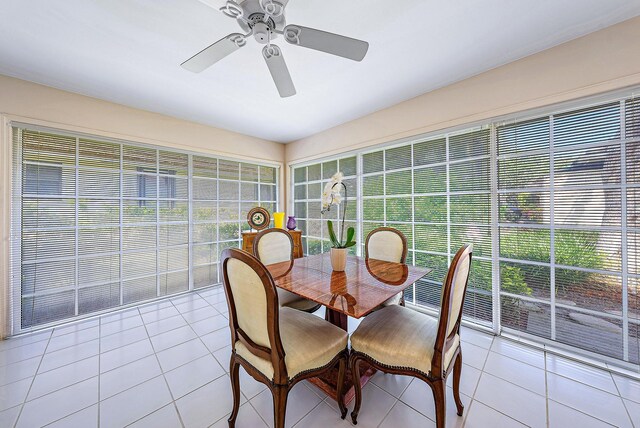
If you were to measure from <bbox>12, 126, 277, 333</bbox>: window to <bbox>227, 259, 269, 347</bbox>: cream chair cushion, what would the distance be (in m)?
2.58

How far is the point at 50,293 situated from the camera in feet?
8.10

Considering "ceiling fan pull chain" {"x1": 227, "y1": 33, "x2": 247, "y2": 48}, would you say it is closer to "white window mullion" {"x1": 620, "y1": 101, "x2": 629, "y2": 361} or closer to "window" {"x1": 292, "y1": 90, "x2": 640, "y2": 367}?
"window" {"x1": 292, "y1": 90, "x2": 640, "y2": 367}

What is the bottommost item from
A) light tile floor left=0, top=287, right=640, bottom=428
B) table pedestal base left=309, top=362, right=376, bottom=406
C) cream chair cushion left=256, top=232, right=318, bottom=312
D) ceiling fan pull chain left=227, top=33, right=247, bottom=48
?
light tile floor left=0, top=287, right=640, bottom=428

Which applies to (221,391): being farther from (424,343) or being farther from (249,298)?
(424,343)

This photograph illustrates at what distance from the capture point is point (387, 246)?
2375 mm

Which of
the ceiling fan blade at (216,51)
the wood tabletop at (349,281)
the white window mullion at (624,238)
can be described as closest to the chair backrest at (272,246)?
the wood tabletop at (349,281)

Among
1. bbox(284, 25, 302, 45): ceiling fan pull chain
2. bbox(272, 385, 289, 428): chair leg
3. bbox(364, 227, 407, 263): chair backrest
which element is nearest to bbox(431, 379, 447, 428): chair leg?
bbox(272, 385, 289, 428): chair leg

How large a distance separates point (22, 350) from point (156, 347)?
3.70 feet

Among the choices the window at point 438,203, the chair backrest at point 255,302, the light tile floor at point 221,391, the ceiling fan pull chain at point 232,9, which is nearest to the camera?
the chair backrest at point 255,302

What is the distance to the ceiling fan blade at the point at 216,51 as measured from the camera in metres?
1.37

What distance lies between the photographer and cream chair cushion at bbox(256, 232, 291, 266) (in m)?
2.34

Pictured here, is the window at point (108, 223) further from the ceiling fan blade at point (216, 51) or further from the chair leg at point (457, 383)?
the chair leg at point (457, 383)

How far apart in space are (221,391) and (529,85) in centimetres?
334

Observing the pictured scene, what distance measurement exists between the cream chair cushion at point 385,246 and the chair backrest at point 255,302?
1.51 metres
